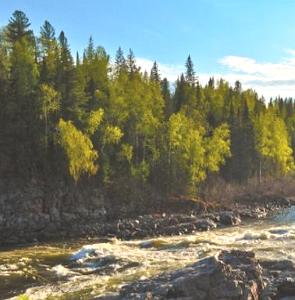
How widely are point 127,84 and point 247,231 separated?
30.5m

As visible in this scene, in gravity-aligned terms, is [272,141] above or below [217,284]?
above

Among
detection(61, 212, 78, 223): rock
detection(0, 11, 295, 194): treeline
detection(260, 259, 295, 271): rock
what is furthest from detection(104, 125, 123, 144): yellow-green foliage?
detection(260, 259, 295, 271): rock

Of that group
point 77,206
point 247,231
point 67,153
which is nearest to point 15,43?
point 67,153

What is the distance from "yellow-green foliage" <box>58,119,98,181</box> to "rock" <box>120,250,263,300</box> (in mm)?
32437

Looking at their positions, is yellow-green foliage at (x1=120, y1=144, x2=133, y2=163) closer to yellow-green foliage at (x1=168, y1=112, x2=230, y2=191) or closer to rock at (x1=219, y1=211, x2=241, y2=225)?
yellow-green foliage at (x1=168, y1=112, x2=230, y2=191)

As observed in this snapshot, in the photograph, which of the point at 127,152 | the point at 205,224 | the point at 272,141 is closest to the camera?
the point at 205,224

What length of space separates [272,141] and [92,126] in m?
39.9

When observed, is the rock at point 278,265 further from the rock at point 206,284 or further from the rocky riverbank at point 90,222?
the rocky riverbank at point 90,222

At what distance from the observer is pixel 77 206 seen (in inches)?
2063

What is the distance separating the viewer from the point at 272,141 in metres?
88.2

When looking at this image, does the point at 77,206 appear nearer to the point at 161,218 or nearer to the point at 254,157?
the point at 161,218

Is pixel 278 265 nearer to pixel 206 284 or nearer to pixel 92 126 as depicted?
pixel 206 284

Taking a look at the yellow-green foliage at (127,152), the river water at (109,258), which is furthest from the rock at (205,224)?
the yellow-green foliage at (127,152)

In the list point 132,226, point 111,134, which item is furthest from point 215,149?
point 132,226
